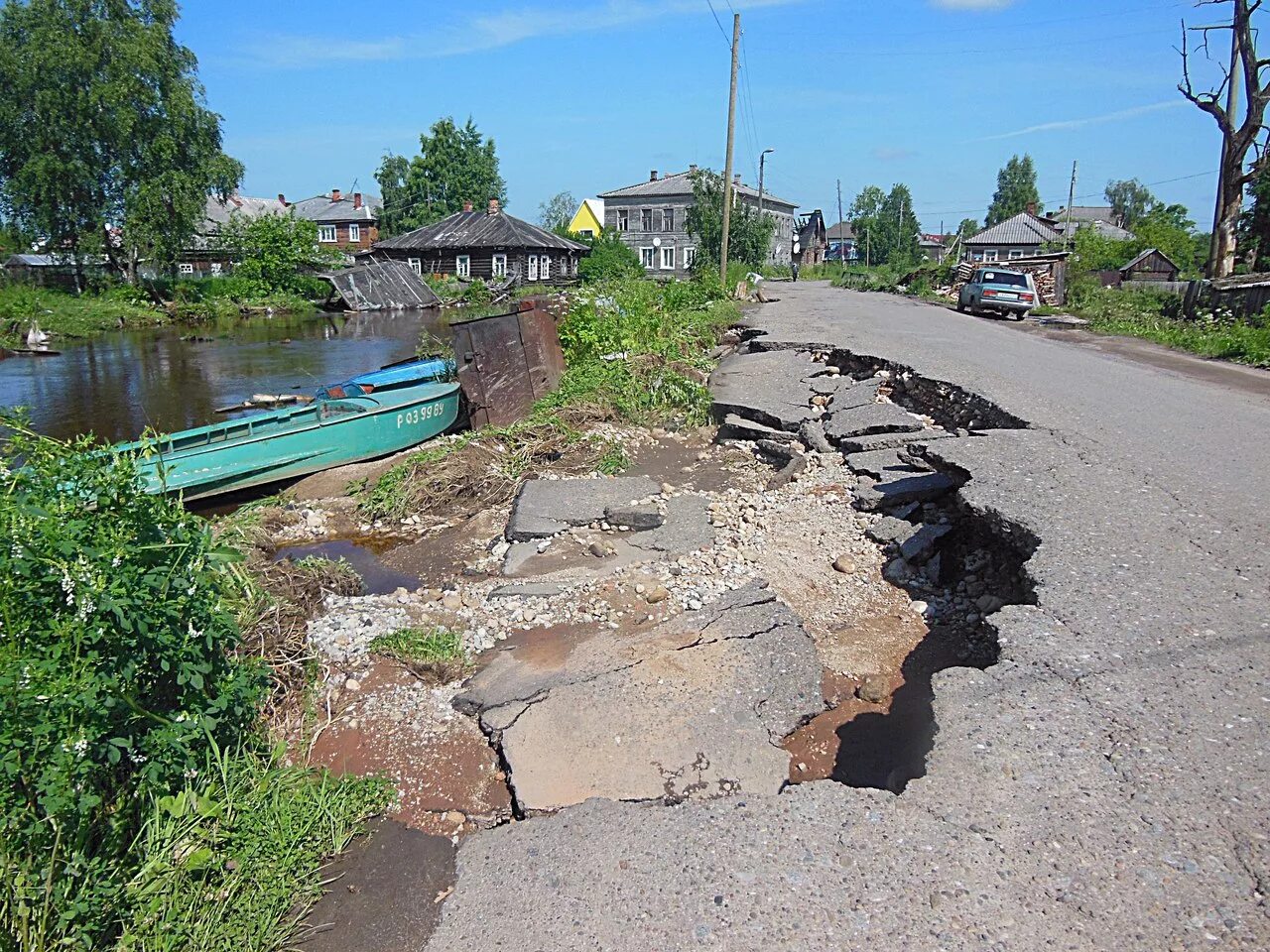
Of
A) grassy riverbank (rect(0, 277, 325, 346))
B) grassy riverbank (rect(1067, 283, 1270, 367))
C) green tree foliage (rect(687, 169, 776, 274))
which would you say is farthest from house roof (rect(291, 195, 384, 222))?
grassy riverbank (rect(1067, 283, 1270, 367))

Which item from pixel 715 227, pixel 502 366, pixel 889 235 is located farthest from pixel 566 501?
pixel 889 235

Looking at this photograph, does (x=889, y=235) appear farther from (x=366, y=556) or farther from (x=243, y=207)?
(x=366, y=556)

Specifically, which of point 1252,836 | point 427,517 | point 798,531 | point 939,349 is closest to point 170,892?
point 1252,836

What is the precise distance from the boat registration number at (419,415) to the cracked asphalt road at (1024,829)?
8179 mm

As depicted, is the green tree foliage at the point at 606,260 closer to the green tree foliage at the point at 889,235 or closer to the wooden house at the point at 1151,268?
the wooden house at the point at 1151,268

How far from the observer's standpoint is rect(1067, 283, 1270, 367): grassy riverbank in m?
13.2

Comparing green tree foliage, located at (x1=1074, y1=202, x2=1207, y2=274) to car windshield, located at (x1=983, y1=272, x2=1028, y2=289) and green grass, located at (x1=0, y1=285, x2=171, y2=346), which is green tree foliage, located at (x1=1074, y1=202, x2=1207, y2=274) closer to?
car windshield, located at (x1=983, y1=272, x2=1028, y2=289)

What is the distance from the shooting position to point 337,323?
33.3 m

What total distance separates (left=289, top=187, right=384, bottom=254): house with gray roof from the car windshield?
5339cm

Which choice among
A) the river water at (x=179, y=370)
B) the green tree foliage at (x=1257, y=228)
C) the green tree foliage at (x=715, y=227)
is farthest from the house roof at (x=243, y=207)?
the green tree foliage at (x=1257, y=228)

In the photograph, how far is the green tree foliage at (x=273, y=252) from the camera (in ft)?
131

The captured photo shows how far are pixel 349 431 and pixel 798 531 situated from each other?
20.0 feet

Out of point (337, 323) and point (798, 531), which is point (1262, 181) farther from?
point (337, 323)

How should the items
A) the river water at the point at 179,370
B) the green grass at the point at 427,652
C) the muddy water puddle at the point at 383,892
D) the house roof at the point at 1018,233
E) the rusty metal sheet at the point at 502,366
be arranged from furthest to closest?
the house roof at the point at 1018,233
the river water at the point at 179,370
the rusty metal sheet at the point at 502,366
the green grass at the point at 427,652
the muddy water puddle at the point at 383,892
